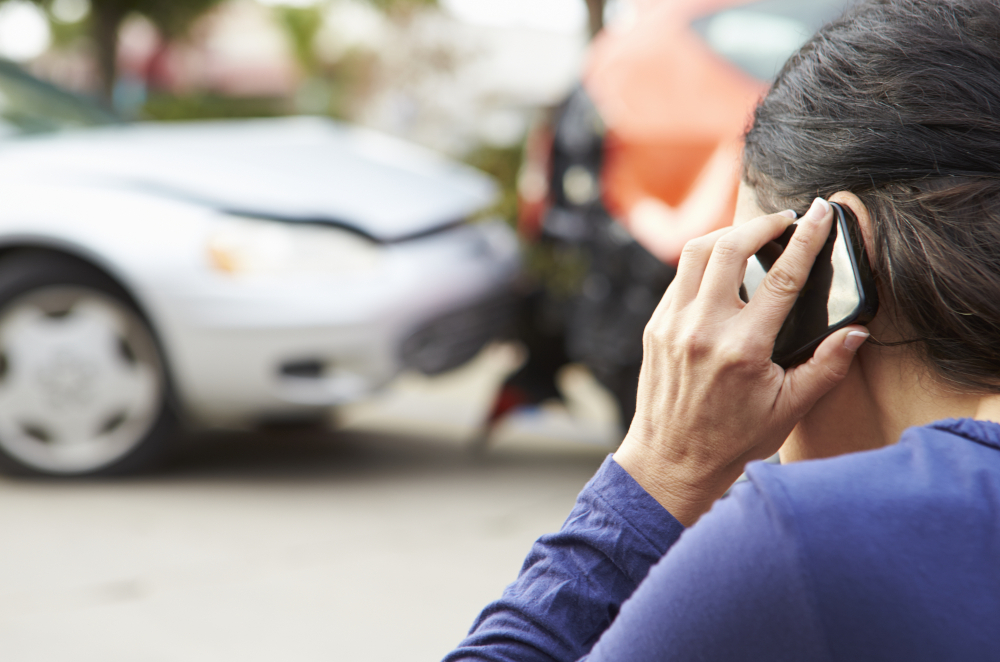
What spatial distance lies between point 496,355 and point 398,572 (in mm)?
3586

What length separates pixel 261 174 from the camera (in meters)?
3.72

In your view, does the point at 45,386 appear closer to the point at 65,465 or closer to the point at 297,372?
the point at 65,465

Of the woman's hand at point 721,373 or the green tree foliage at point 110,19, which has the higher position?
the green tree foliage at point 110,19

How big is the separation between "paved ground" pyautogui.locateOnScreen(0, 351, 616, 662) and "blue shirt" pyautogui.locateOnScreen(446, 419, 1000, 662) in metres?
1.78

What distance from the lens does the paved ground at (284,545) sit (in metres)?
2.46

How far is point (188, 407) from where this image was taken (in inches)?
142

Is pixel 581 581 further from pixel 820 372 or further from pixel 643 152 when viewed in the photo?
pixel 643 152

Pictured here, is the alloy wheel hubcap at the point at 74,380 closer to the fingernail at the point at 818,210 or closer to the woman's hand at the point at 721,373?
the woman's hand at the point at 721,373

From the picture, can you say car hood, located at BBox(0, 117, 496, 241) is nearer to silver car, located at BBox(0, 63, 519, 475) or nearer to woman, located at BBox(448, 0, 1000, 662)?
silver car, located at BBox(0, 63, 519, 475)

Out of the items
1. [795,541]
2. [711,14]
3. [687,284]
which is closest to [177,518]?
[711,14]

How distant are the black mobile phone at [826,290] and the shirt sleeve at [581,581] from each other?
0.18m

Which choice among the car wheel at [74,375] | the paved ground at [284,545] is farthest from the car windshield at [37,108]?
the paved ground at [284,545]

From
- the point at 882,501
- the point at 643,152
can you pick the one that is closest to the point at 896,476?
the point at 882,501

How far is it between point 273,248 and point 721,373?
2.73 m
